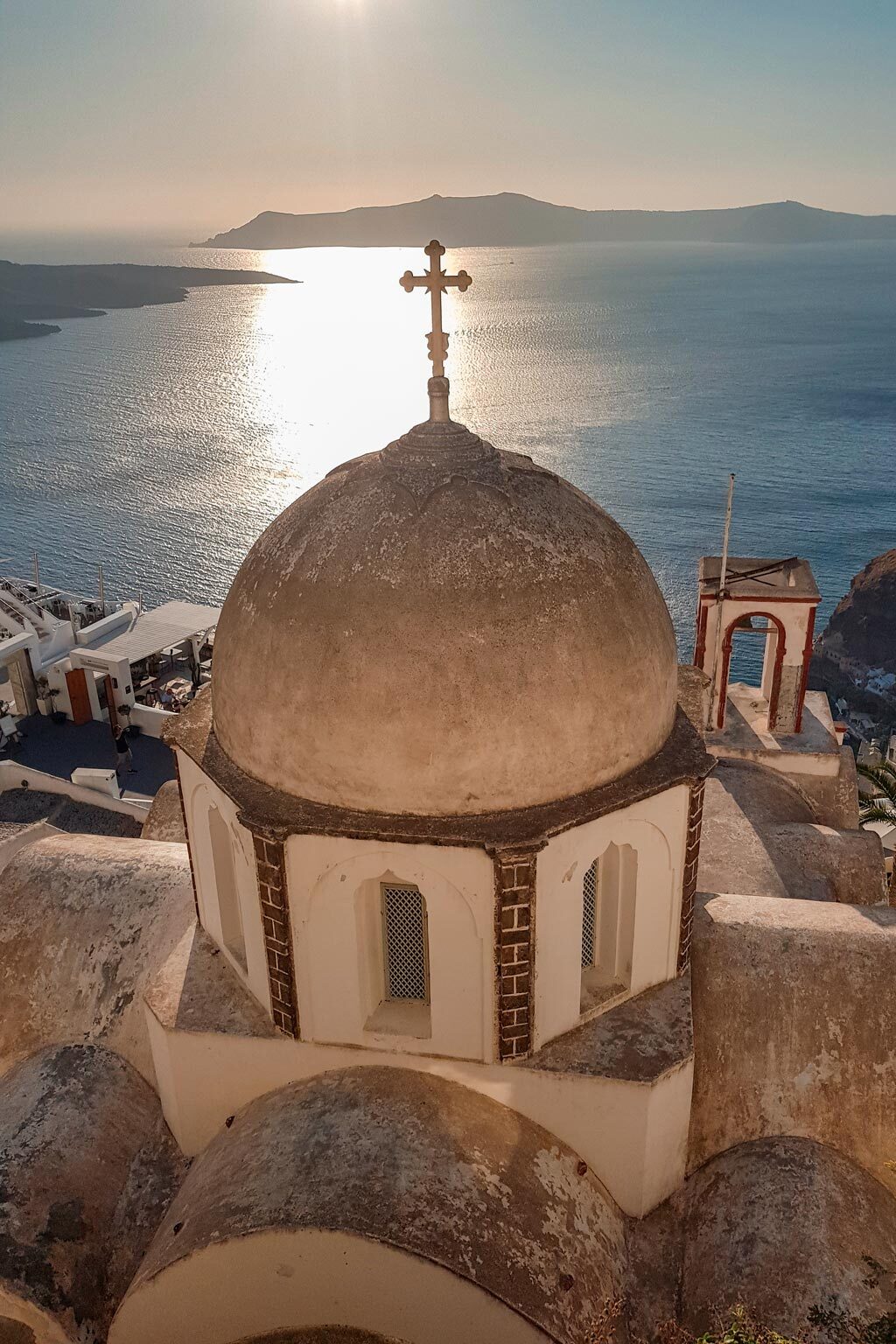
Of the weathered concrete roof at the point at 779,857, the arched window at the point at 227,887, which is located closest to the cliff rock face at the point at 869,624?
the weathered concrete roof at the point at 779,857

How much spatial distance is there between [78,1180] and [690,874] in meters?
5.90

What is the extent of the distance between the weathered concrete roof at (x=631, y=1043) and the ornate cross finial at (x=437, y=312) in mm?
5142

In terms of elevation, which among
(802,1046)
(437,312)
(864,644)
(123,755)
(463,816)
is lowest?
(864,644)

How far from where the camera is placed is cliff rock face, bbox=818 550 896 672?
1982 inches

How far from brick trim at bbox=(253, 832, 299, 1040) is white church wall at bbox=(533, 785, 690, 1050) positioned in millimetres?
1926

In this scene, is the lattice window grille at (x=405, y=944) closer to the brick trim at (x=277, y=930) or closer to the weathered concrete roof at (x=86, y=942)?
the brick trim at (x=277, y=930)

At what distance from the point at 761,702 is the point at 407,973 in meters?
10.1

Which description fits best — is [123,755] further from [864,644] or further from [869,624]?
[869,624]

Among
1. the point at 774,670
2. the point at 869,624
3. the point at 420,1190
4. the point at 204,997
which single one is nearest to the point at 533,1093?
the point at 420,1190

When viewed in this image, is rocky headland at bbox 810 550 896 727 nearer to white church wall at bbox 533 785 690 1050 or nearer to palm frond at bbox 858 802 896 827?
palm frond at bbox 858 802 896 827

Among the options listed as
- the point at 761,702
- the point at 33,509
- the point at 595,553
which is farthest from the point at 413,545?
the point at 33,509

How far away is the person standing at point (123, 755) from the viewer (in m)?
20.2

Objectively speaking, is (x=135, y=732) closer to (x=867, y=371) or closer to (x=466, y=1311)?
(x=466, y=1311)

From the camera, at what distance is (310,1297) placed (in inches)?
274
